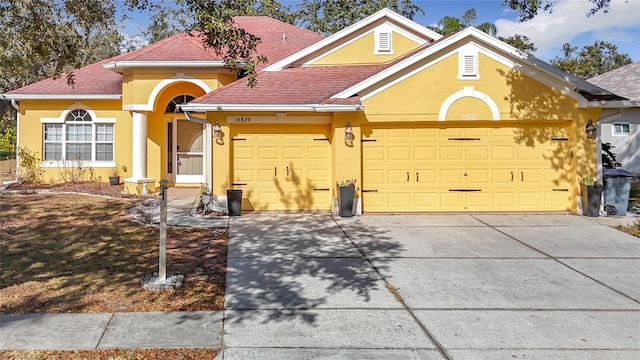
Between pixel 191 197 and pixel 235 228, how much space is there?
16.4 ft

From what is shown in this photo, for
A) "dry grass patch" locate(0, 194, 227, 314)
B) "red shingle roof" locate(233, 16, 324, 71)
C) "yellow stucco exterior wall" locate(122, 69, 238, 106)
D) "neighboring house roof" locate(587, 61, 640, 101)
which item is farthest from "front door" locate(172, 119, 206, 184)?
"neighboring house roof" locate(587, 61, 640, 101)

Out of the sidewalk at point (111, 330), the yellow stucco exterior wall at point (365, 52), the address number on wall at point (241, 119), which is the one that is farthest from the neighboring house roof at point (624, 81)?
the sidewalk at point (111, 330)

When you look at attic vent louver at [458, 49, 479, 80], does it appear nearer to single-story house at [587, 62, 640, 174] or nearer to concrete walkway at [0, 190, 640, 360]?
concrete walkway at [0, 190, 640, 360]

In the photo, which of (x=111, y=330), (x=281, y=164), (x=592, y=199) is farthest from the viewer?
(x=281, y=164)

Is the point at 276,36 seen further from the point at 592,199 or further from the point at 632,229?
the point at 632,229

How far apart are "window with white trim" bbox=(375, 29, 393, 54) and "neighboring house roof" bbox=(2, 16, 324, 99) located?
13.7ft

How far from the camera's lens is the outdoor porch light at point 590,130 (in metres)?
11.3

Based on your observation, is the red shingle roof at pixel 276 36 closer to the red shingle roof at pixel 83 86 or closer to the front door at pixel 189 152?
the front door at pixel 189 152

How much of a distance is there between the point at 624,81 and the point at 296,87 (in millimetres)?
21703

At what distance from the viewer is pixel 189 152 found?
16.3 m

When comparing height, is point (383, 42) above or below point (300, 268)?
above

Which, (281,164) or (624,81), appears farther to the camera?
(624,81)

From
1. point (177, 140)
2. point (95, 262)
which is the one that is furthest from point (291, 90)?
point (95, 262)

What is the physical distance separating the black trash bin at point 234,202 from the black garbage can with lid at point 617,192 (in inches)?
361
